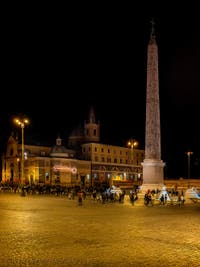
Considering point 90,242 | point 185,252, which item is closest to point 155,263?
point 185,252

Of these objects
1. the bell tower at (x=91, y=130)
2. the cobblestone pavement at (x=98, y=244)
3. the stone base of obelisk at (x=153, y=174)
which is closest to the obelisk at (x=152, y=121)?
the stone base of obelisk at (x=153, y=174)

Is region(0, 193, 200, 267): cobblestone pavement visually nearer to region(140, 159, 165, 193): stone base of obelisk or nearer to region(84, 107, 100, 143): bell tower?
region(140, 159, 165, 193): stone base of obelisk

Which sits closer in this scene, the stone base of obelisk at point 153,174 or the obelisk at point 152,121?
the obelisk at point 152,121

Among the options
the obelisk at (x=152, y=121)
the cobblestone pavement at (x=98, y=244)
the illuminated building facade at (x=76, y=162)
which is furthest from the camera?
the illuminated building facade at (x=76, y=162)

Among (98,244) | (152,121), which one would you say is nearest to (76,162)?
(152,121)

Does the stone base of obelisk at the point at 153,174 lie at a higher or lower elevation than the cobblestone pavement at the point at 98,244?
higher

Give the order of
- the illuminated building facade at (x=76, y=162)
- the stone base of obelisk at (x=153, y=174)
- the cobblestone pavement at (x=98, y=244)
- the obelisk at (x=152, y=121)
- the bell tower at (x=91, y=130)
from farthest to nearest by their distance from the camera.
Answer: the bell tower at (x=91, y=130), the illuminated building facade at (x=76, y=162), the stone base of obelisk at (x=153, y=174), the obelisk at (x=152, y=121), the cobblestone pavement at (x=98, y=244)

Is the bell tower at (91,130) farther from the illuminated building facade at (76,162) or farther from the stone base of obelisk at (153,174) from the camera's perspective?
the stone base of obelisk at (153,174)

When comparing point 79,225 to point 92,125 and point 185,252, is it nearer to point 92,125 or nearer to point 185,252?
point 185,252

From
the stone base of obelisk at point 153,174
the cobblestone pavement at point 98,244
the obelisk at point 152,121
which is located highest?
the obelisk at point 152,121

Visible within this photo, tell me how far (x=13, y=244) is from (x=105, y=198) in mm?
23652

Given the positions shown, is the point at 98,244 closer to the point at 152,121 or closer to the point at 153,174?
the point at 152,121

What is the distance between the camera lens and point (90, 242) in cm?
1141

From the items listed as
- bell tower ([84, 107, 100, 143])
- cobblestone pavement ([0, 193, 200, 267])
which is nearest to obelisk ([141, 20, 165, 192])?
cobblestone pavement ([0, 193, 200, 267])
